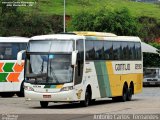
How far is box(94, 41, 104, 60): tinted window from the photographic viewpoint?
28391mm

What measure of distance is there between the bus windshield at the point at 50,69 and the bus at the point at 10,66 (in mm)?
9445

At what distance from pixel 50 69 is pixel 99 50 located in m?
3.95

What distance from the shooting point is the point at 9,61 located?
116ft

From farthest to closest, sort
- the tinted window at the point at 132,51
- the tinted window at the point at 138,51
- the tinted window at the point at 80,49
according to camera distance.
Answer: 1. the tinted window at the point at 138,51
2. the tinted window at the point at 132,51
3. the tinted window at the point at 80,49

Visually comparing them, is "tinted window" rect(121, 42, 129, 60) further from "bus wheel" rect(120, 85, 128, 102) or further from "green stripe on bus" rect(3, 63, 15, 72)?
"green stripe on bus" rect(3, 63, 15, 72)

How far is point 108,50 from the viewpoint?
29.8 meters

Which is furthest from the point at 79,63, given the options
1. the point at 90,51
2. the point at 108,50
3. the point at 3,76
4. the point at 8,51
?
the point at 3,76

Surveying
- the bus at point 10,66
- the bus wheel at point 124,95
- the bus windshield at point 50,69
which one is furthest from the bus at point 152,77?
the bus windshield at point 50,69

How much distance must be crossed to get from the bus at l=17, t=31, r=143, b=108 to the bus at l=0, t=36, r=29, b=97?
737 cm

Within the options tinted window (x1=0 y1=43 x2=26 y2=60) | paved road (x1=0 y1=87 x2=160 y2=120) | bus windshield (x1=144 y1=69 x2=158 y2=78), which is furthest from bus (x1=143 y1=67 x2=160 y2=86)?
paved road (x1=0 y1=87 x2=160 y2=120)

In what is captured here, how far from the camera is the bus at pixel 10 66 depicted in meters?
35.2

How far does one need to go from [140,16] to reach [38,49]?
56.8 m

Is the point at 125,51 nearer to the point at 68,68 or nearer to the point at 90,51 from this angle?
the point at 90,51

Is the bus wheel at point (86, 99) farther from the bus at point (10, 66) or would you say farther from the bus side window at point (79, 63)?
the bus at point (10, 66)
